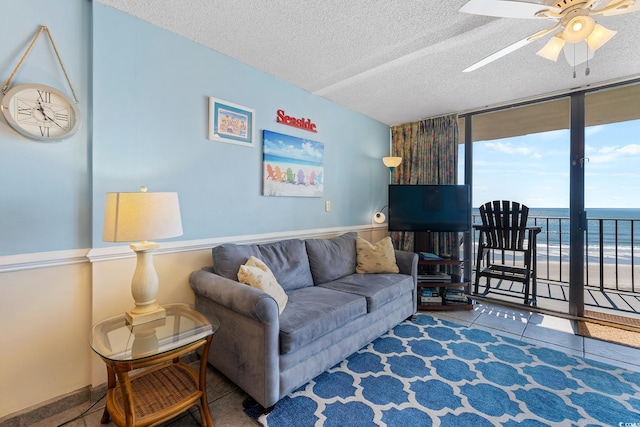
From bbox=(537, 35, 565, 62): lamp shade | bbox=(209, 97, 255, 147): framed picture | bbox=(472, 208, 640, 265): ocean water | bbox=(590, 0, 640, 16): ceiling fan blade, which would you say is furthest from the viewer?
bbox=(472, 208, 640, 265): ocean water

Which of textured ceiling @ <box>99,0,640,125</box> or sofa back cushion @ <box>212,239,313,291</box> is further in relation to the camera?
sofa back cushion @ <box>212,239,313,291</box>

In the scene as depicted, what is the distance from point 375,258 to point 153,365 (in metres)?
2.12

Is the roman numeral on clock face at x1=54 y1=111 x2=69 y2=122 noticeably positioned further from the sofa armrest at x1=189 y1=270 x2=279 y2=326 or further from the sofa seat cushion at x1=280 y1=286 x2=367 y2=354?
the sofa seat cushion at x1=280 y1=286 x2=367 y2=354

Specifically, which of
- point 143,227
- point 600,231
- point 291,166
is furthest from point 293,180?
point 600,231

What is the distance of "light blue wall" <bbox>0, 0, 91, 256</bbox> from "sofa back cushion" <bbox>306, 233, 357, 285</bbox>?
5.60 ft

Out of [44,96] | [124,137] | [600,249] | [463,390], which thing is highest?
[44,96]

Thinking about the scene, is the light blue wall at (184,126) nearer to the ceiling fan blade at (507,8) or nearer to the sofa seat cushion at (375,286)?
the sofa seat cushion at (375,286)

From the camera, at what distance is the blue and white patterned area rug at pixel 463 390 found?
1.50 meters

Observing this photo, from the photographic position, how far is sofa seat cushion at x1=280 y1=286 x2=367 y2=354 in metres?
1.56

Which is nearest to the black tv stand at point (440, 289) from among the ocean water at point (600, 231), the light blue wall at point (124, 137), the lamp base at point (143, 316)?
the ocean water at point (600, 231)

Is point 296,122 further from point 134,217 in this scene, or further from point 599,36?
point 599,36

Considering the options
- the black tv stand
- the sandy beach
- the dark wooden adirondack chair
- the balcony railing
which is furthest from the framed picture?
the balcony railing

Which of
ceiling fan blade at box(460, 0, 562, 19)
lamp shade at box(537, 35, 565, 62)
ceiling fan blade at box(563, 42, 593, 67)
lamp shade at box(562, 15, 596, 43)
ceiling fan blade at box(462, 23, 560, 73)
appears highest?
ceiling fan blade at box(563, 42, 593, 67)

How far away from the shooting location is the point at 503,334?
8.32 feet
